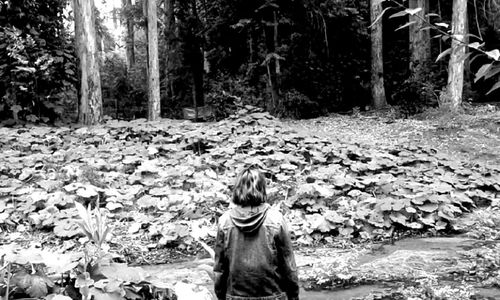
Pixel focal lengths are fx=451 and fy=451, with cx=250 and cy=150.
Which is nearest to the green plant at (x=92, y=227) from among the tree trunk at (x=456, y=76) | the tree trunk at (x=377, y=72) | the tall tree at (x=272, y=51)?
the tree trunk at (x=456, y=76)

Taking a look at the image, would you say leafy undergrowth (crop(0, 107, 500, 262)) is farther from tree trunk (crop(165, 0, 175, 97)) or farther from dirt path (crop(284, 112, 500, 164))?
tree trunk (crop(165, 0, 175, 97))

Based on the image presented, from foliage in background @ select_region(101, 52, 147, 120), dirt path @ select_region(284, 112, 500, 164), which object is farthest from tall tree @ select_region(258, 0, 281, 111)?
foliage in background @ select_region(101, 52, 147, 120)

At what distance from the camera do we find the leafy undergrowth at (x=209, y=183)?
6.13 m

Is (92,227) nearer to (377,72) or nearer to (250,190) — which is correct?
(250,190)

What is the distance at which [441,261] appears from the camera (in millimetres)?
5023

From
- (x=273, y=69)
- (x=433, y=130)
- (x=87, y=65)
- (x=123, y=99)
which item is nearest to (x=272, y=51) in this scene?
(x=273, y=69)

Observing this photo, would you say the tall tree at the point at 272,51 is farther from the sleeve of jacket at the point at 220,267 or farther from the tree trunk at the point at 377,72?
the sleeve of jacket at the point at 220,267

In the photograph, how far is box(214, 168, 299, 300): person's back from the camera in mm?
2820

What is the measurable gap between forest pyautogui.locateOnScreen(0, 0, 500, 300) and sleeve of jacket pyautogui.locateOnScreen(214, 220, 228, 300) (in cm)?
14

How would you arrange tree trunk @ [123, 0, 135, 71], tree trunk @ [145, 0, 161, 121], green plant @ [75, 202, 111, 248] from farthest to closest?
tree trunk @ [123, 0, 135, 71] < tree trunk @ [145, 0, 161, 121] < green plant @ [75, 202, 111, 248]

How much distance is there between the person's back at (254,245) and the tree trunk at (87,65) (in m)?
11.1

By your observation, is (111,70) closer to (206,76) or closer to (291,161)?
(206,76)

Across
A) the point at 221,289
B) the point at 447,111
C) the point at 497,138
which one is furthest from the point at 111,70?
the point at 221,289

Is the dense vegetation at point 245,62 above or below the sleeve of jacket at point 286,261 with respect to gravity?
above
